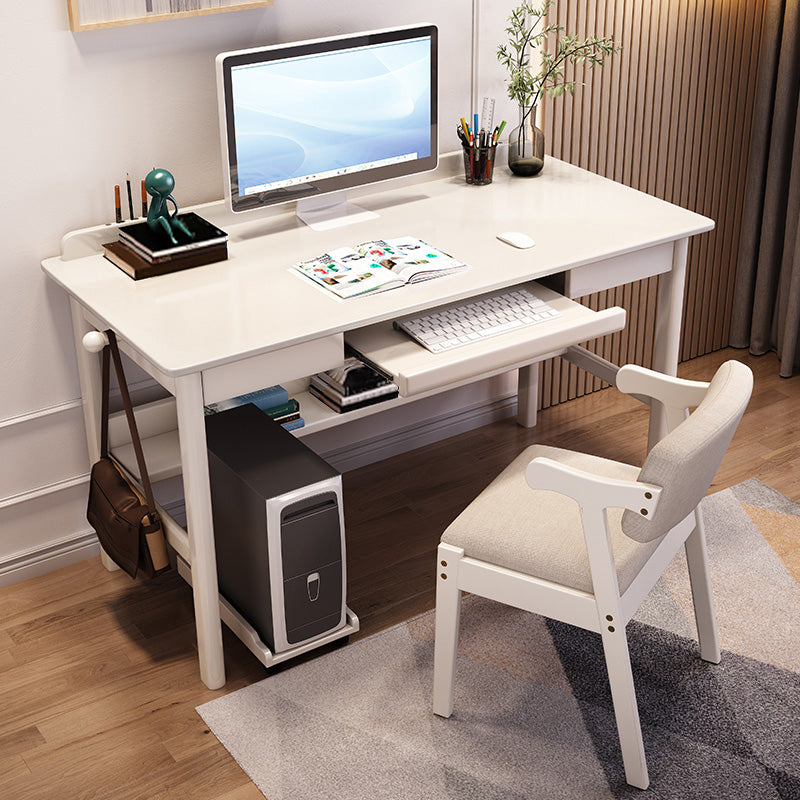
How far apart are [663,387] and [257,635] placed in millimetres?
983

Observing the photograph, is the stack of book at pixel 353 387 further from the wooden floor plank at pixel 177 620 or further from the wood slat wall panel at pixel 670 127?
the wood slat wall panel at pixel 670 127

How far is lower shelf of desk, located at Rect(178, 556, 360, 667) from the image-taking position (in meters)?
2.39

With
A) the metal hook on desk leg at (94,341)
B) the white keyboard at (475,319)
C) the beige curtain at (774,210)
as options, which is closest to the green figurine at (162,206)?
the metal hook on desk leg at (94,341)

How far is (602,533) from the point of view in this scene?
194 cm

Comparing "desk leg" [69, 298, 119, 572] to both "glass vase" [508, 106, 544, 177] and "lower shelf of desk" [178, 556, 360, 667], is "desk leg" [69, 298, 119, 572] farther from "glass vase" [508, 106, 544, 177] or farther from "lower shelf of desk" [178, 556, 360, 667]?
"glass vase" [508, 106, 544, 177]

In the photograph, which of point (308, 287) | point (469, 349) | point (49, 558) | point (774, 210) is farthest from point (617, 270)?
point (49, 558)

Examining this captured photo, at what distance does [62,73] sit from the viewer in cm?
240

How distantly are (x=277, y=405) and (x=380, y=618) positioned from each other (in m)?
0.54

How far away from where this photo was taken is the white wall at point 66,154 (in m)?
2.39

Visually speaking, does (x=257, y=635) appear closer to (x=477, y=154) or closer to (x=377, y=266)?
(x=377, y=266)

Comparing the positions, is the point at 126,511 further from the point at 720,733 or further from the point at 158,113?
the point at 720,733

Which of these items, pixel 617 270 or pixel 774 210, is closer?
pixel 617 270

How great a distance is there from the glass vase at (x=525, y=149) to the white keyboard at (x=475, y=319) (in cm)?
52

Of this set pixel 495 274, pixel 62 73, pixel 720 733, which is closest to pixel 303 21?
pixel 62 73
